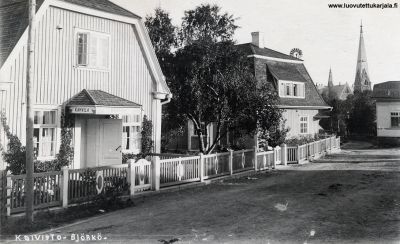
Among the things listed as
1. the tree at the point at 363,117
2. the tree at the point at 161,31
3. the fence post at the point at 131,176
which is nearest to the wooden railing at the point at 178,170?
the fence post at the point at 131,176

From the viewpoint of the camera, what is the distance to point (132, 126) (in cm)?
1566

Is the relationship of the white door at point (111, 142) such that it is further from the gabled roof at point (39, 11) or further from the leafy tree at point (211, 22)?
the leafy tree at point (211, 22)

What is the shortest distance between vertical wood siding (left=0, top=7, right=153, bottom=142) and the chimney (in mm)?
17824

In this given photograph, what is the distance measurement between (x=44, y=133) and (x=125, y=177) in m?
3.40

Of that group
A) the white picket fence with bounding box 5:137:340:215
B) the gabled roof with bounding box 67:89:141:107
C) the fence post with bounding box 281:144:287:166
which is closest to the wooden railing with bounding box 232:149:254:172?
the white picket fence with bounding box 5:137:340:215

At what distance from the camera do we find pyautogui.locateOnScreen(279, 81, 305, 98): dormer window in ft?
92.8

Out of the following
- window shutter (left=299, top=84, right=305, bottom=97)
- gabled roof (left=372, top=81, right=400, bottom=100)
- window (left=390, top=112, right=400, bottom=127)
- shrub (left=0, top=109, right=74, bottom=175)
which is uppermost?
gabled roof (left=372, top=81, right=400, bottom=100)

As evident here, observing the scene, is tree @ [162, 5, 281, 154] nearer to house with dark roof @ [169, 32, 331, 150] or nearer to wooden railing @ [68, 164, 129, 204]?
wooden railing @ [68, 164, 129, 204]

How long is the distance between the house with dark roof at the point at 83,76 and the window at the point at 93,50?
0.03m

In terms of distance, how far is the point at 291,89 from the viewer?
2903 centimetres

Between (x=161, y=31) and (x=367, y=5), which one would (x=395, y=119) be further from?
(x=367, y=5)

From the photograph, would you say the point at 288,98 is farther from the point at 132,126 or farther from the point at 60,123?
the point at 60,123

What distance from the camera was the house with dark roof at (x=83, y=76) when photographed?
12.0 metres

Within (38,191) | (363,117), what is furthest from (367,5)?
(363,117)
